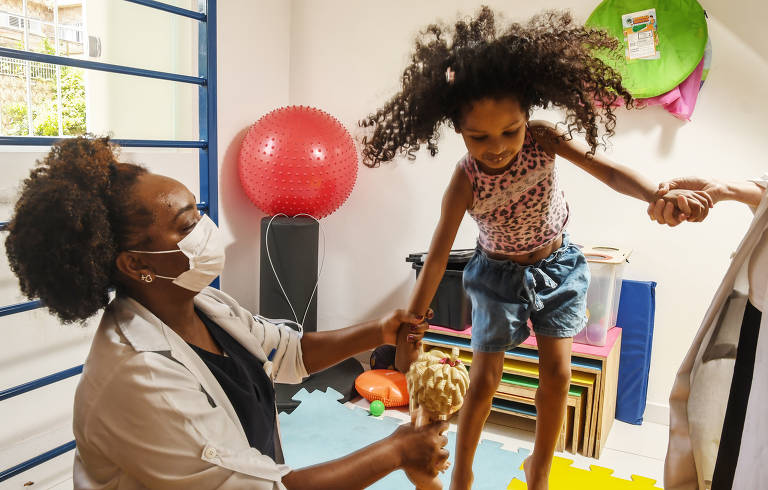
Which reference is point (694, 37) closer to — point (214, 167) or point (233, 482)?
point (214, 167)

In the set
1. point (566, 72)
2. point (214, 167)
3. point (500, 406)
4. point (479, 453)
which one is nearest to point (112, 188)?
point (566, 72)

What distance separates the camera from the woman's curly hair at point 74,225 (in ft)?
3.71

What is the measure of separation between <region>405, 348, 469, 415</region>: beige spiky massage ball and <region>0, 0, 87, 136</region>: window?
1681mm

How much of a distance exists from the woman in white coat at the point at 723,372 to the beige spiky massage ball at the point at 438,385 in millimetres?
480

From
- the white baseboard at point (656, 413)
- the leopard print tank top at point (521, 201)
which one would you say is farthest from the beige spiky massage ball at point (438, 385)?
the white baseboard at point (656, 413)

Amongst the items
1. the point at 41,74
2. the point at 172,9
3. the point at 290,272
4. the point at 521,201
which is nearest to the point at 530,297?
the point at 521,201

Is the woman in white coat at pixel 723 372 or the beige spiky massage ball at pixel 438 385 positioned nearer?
the woman in white coat at pixel 723 372

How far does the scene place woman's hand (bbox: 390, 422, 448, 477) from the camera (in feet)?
4.08

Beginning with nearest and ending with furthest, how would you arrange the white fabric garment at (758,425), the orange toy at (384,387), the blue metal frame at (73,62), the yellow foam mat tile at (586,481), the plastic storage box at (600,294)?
1. the white fabric garment at (758,425)
2. the blue metal frame at (73,62)
3. the yellow foam mat tile at (586,481)
4. the plastic storage box at (600,294)
5. the orange toy at (384,387)

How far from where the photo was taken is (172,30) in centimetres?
311

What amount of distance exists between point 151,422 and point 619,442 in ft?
7.48

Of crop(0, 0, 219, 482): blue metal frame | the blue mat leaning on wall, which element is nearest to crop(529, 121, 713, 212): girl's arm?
the blue mat leaning on wall

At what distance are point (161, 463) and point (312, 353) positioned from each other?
0.59 metres

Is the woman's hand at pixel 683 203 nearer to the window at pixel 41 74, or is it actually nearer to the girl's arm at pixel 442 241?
the girl's arm at pixel 442 241
